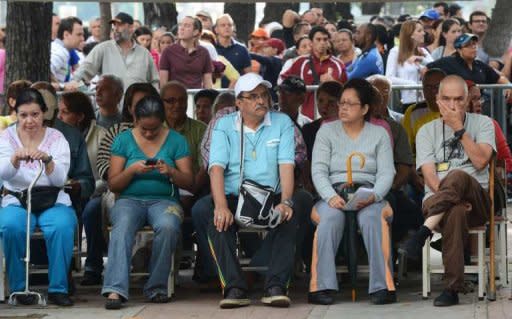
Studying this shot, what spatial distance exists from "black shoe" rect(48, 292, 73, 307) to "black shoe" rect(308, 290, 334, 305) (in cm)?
173

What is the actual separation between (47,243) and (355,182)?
2.28 m

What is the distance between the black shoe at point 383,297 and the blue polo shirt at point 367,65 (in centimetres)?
676

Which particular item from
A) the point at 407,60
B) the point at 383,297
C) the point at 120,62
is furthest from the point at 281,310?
the point at 407,60

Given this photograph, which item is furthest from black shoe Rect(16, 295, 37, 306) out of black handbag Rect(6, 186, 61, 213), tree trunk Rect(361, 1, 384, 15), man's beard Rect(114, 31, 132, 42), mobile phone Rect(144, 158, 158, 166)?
tree trunk Rect(361, 1, 384, 15)

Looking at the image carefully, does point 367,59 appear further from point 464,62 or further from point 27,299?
point 27,299

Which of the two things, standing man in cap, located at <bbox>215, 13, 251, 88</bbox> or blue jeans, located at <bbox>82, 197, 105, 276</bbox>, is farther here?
standing man in cap, located at <bbox>215, 13, 251, 88</bbox>

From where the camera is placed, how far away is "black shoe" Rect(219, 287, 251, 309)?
10383 mm

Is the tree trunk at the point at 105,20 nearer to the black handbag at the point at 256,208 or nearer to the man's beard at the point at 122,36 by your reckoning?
the man's beard at the point at 122,36

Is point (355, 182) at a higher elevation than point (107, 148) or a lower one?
lower

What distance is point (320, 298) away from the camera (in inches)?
414

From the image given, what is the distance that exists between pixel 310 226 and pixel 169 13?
15.3 metres

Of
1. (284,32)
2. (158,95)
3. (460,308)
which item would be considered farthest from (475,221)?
(284,32)

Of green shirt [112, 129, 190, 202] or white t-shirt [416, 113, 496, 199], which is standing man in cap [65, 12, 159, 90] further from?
white t-shirt [416, 113, 496, 199]

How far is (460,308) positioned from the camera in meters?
10.2
